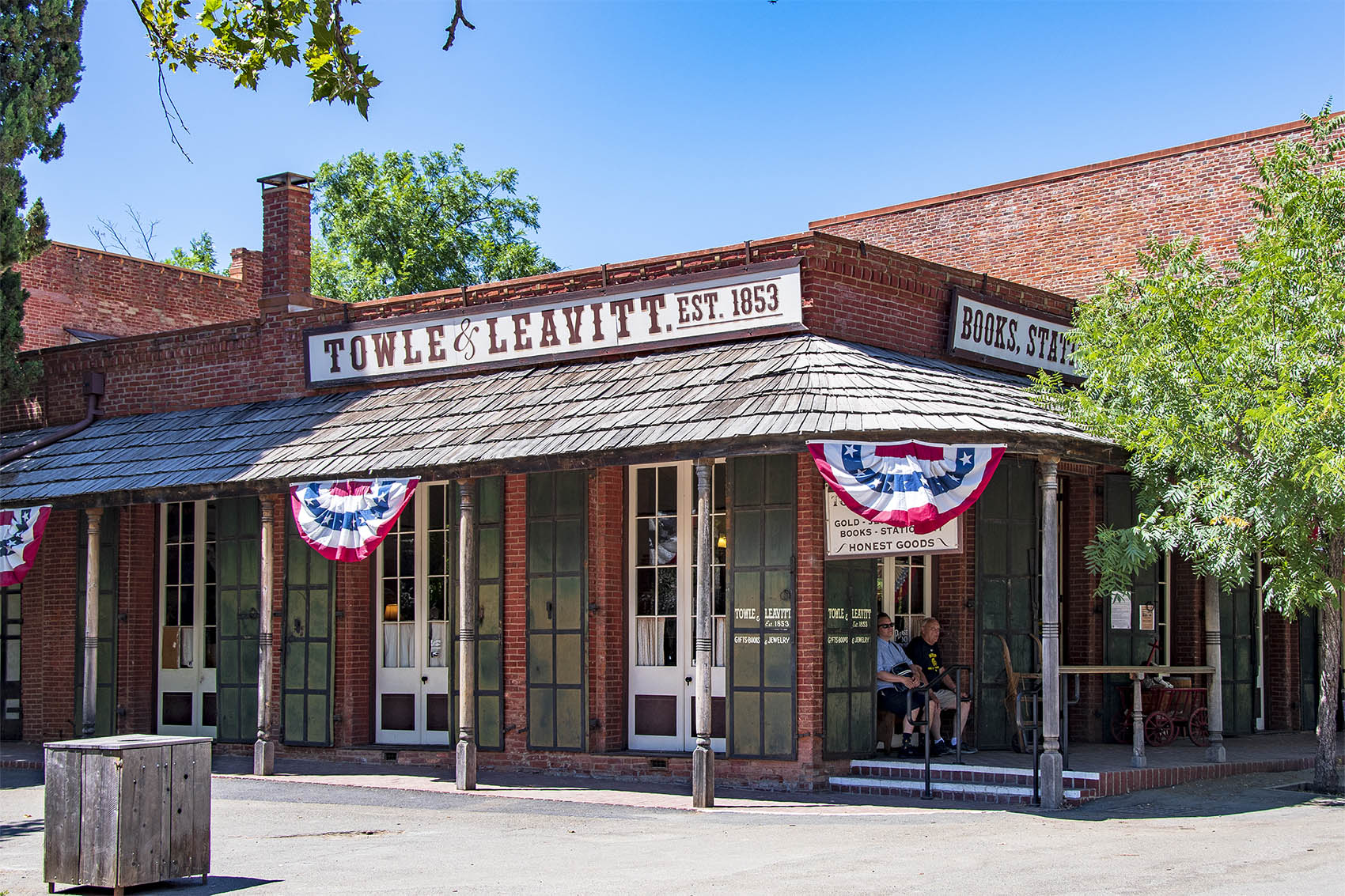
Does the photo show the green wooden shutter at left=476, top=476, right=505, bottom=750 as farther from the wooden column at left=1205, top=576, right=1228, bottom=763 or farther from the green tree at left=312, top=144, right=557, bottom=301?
the green tree at left=312, top=144, right=557, bottom=301

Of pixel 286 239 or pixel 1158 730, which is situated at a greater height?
pixel 286 239

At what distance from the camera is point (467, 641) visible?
1381cm

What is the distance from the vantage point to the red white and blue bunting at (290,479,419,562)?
46.3 feet

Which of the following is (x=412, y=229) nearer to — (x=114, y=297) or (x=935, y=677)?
(x=114, y=297)

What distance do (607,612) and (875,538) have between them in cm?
310

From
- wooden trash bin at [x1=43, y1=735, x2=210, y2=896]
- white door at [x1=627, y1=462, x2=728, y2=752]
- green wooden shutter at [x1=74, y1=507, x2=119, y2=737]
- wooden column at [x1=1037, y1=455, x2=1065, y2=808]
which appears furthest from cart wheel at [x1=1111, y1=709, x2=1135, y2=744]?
green wooden shutter at [x1=74, y1=507, x2=119, y2=737]

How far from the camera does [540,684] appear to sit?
14.7m

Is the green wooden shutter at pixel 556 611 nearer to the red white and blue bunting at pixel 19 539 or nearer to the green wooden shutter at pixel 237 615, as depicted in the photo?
the green wooden shutter at pixel 237 615

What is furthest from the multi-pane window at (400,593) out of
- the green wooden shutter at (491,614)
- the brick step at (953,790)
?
the brick step at (953,790)

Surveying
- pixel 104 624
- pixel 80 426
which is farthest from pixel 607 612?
pixel 80 426

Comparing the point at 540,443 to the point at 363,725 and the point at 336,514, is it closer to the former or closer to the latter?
the point at 336,514

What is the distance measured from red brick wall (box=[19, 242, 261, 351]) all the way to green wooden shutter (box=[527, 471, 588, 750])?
12390mm

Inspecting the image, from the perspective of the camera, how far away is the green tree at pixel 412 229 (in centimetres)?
3862

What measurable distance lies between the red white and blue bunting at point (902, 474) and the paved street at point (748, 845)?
240 centimetres
